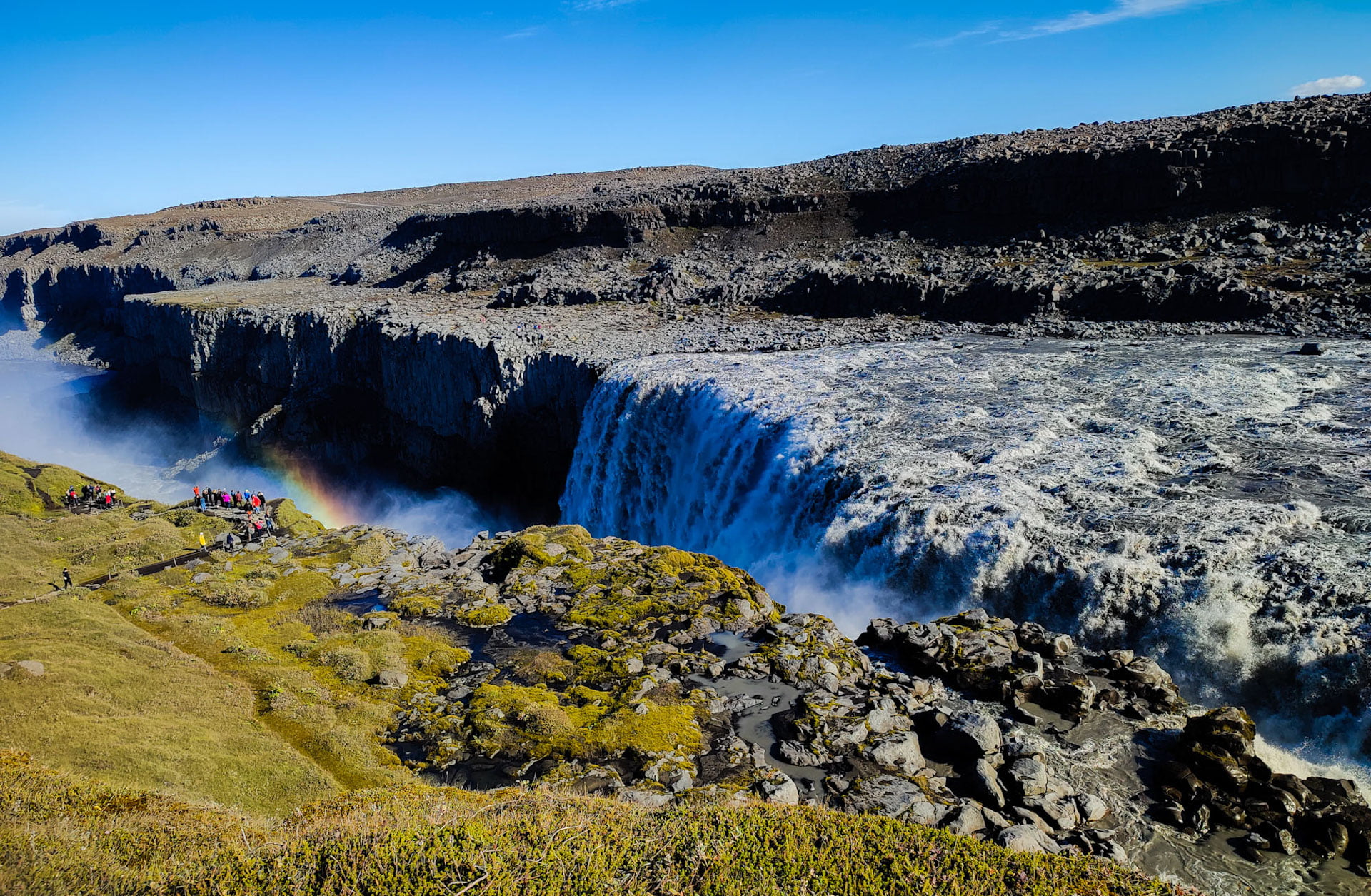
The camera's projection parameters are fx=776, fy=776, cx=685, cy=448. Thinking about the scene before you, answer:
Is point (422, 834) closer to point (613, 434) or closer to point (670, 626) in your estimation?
point (670, 626)

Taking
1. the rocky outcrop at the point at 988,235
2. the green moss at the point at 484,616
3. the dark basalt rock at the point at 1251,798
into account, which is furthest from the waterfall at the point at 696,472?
the rocky outcrop at the point at 988,235

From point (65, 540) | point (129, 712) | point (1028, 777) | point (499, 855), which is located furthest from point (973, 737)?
point (65, 540)

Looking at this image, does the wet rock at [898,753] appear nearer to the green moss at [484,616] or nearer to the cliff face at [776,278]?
the green moss at [484,616]

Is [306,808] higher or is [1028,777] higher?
[306,808]

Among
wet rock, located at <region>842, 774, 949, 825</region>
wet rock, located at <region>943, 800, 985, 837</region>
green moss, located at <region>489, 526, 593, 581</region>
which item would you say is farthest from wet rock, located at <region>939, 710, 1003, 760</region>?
green moss, located at <region>489, 526, 593, 581</region>

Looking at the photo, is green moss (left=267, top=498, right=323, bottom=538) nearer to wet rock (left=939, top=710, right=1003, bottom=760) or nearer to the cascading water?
the cascading water

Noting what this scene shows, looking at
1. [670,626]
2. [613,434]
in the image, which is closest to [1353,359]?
[670,626]

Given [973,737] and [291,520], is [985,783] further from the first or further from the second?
[291,520]
